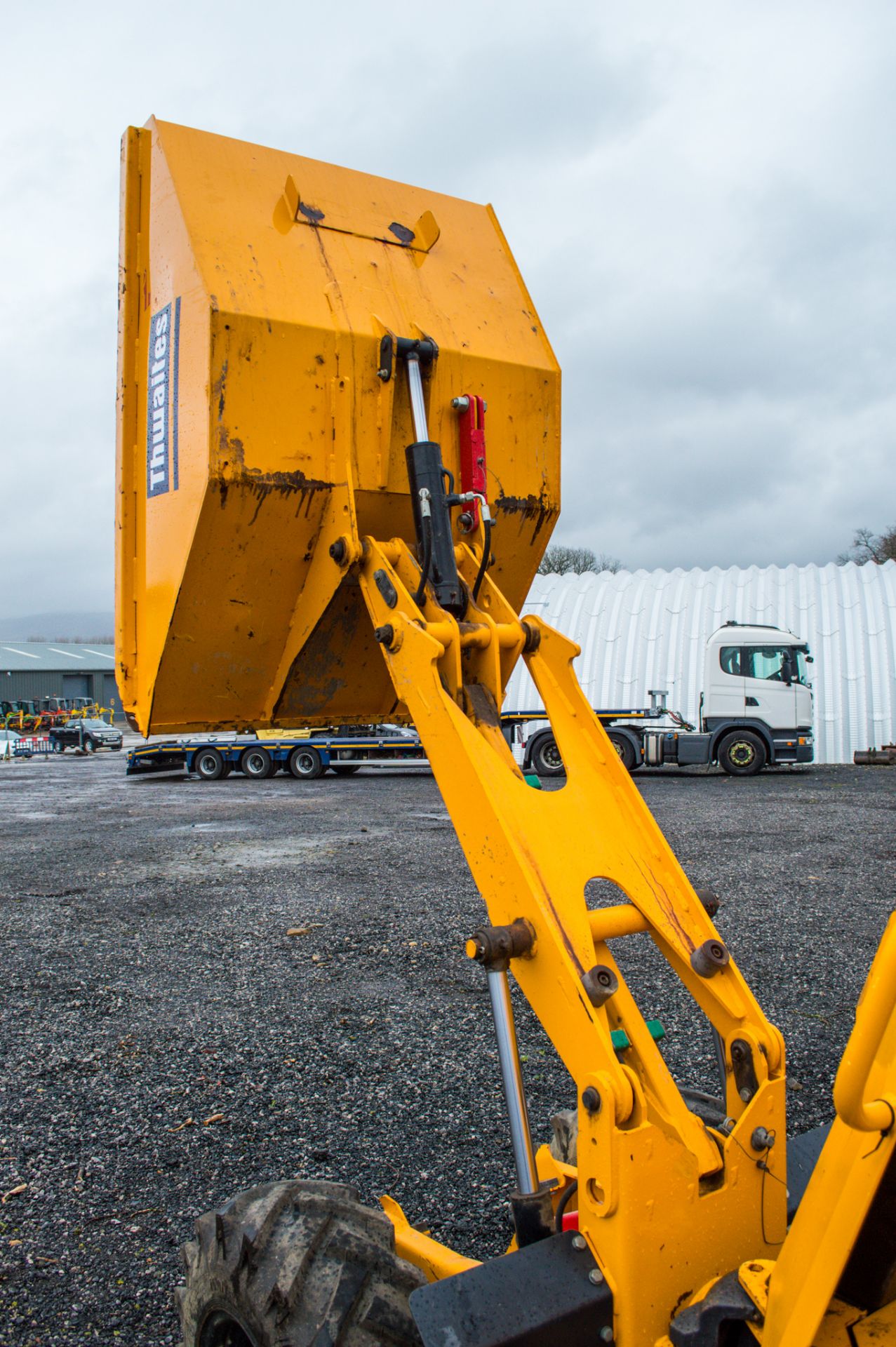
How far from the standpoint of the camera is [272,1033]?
4.61 m

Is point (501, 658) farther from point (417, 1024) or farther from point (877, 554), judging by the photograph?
point (877, 554)

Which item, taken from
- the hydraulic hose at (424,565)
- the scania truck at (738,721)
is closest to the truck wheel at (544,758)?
the scania truck at (738,721)

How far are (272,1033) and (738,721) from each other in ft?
56.2

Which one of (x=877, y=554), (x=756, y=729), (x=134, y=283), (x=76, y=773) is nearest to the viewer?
(x=134, y=283)

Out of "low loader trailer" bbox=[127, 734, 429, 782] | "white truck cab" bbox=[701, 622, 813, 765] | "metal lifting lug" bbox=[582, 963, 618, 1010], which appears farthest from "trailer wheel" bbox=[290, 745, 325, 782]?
"metal lifting lug" bbox=[582, 963, 618, 1010]

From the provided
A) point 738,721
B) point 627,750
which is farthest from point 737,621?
point 627,750

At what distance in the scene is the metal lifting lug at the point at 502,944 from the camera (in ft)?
6.08

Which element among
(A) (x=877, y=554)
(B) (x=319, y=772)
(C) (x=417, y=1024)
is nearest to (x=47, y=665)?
(B) (x=319, y=772)

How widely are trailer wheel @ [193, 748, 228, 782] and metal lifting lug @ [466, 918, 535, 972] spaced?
20759 millimetres

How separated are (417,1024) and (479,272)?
345 centimetres

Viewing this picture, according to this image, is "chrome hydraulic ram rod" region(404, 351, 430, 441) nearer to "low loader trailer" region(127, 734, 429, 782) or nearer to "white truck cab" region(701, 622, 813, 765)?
"low loader trailer" region(127, 734, 429, 782)

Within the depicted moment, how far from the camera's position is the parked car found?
35.0 metres

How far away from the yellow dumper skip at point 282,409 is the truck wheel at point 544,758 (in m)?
16.2

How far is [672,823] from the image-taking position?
39.2 feet
